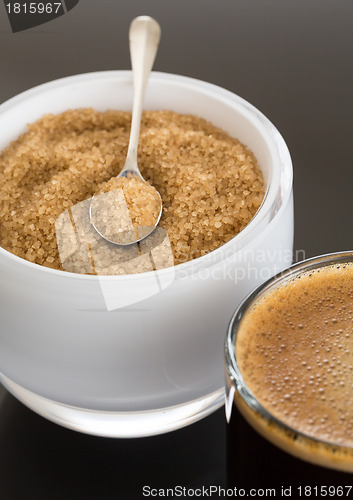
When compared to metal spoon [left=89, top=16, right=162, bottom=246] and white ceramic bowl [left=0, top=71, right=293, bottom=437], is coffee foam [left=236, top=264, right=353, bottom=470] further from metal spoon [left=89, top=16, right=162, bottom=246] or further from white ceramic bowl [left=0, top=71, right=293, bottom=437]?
metal spoon [left=89, top=16, right=162, bottom=246]

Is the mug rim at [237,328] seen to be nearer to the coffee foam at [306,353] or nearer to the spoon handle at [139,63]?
the coffee foam at [306,353]

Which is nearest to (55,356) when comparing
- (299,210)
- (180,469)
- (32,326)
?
(32,326)

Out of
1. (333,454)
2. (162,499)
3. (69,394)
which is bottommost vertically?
(162,499)

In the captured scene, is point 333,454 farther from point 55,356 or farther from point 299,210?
point 299,210

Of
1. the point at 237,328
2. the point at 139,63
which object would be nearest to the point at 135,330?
the point at 237,328

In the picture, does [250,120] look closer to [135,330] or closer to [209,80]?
[135,330]

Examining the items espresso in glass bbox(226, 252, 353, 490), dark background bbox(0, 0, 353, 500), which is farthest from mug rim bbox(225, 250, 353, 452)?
dark background bbox(0, 0, 353, 500)
